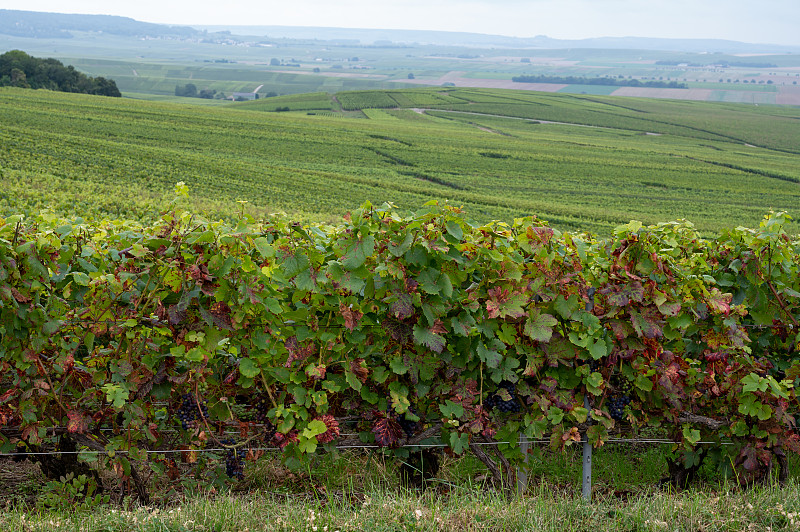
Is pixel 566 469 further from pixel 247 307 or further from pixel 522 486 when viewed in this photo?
pixel 247 307

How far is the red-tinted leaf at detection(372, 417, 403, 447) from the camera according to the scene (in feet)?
12.8

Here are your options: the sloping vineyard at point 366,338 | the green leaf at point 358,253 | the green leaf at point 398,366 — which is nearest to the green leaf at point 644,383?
the sloping vineyard at point 366,338

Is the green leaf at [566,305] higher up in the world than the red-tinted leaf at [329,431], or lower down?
higher up

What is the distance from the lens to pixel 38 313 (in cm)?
372

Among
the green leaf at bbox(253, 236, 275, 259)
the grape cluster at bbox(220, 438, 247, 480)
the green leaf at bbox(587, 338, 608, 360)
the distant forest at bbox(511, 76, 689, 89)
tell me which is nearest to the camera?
the green leaf at bbox(253, 236, 275, 259)

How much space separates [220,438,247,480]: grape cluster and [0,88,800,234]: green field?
1338 centimetres

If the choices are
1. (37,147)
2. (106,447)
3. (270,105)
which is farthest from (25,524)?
(270,105)

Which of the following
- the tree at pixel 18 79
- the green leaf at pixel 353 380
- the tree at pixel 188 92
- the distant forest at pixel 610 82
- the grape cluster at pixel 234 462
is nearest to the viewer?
the green leaf at pixel 353 380

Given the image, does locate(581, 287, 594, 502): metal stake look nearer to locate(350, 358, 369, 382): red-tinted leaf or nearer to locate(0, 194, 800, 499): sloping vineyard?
locate(0, 194, 800, 499): sloping vineyard

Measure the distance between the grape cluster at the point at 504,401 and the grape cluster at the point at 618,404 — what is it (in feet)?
2.12

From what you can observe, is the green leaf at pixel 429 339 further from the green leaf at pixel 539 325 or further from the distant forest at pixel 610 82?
the distant forest at pixel 610 82

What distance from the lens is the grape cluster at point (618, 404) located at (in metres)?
4.17

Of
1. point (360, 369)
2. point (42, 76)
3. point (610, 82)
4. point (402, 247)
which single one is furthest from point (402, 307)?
point (610, 82)

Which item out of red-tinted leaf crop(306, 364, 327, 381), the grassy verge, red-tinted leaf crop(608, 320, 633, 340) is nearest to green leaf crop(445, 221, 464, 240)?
red-tinted leaf crop(306, 364, 327, 381)
